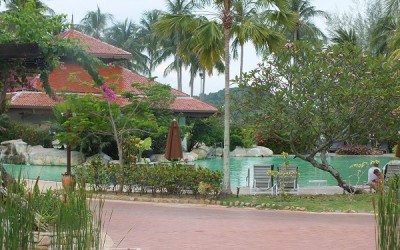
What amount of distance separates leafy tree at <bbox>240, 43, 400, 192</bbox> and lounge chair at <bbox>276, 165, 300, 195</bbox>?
0.72m

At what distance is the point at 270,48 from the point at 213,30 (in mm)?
1402

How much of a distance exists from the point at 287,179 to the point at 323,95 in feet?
6.38

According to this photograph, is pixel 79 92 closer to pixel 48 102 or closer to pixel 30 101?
pixel 48 102

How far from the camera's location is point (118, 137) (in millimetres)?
17672

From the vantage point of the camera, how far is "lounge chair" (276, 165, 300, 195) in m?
15.7

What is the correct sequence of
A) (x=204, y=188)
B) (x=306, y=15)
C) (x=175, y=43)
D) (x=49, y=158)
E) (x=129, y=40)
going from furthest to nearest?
(x=129, y=40)
(x=175, y=43)
(x=306, y=15)
(x=49, y=158)
(x=204, y=188)

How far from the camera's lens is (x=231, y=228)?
11.2m

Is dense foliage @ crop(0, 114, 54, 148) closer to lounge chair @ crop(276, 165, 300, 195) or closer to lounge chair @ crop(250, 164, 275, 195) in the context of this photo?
lounge chair @ crop(250, 164, 275, 195)

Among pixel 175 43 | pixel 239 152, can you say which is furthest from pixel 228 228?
pixel 175 43

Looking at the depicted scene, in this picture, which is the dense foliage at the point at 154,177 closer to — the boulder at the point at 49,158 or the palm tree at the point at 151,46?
the boulder at the point at 49,158

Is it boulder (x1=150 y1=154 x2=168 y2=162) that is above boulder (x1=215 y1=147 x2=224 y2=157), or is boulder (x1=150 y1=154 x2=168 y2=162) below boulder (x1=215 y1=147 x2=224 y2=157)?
below

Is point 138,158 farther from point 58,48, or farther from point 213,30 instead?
point 58,48

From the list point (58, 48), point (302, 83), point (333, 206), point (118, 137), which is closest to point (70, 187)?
point (58, 48)

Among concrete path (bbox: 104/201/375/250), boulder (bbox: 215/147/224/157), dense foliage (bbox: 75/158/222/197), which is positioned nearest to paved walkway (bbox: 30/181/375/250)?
concrete path (bbox: 104/201/375/250)
